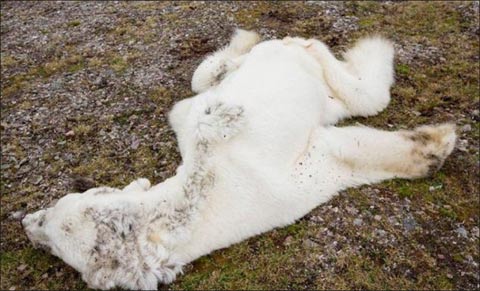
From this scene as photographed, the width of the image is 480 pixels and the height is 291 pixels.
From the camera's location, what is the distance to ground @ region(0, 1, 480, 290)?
4.95m

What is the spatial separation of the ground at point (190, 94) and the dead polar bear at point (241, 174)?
324 millimetres

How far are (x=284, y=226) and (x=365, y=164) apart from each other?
1.10m

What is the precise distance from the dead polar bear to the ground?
32 cm

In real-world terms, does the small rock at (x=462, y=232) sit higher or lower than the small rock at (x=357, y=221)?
higher

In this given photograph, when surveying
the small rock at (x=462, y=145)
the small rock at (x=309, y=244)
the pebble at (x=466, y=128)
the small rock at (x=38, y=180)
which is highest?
the pebble at (x=466, y=128)

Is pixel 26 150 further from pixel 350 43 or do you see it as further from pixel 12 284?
pixel 350 43

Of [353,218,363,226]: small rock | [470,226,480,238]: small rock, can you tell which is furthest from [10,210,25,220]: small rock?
[470,226,480,238]: small rock

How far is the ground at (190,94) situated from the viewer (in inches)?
195

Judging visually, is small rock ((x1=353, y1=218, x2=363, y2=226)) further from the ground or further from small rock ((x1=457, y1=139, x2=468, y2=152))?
small rock ((x1=457, y1=139, x2=468, y2=152))

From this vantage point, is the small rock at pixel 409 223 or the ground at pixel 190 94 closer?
the ground at pixel 190 94

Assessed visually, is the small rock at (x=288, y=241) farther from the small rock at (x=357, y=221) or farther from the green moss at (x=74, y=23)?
the green moss at (x=74, y=23)

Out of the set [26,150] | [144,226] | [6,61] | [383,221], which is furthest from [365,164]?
[6,61]

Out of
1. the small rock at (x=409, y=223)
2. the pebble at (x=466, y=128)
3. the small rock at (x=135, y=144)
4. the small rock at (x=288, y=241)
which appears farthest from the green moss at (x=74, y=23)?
the small rock at (x=409, y=223)

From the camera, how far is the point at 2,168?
6.40 metres
